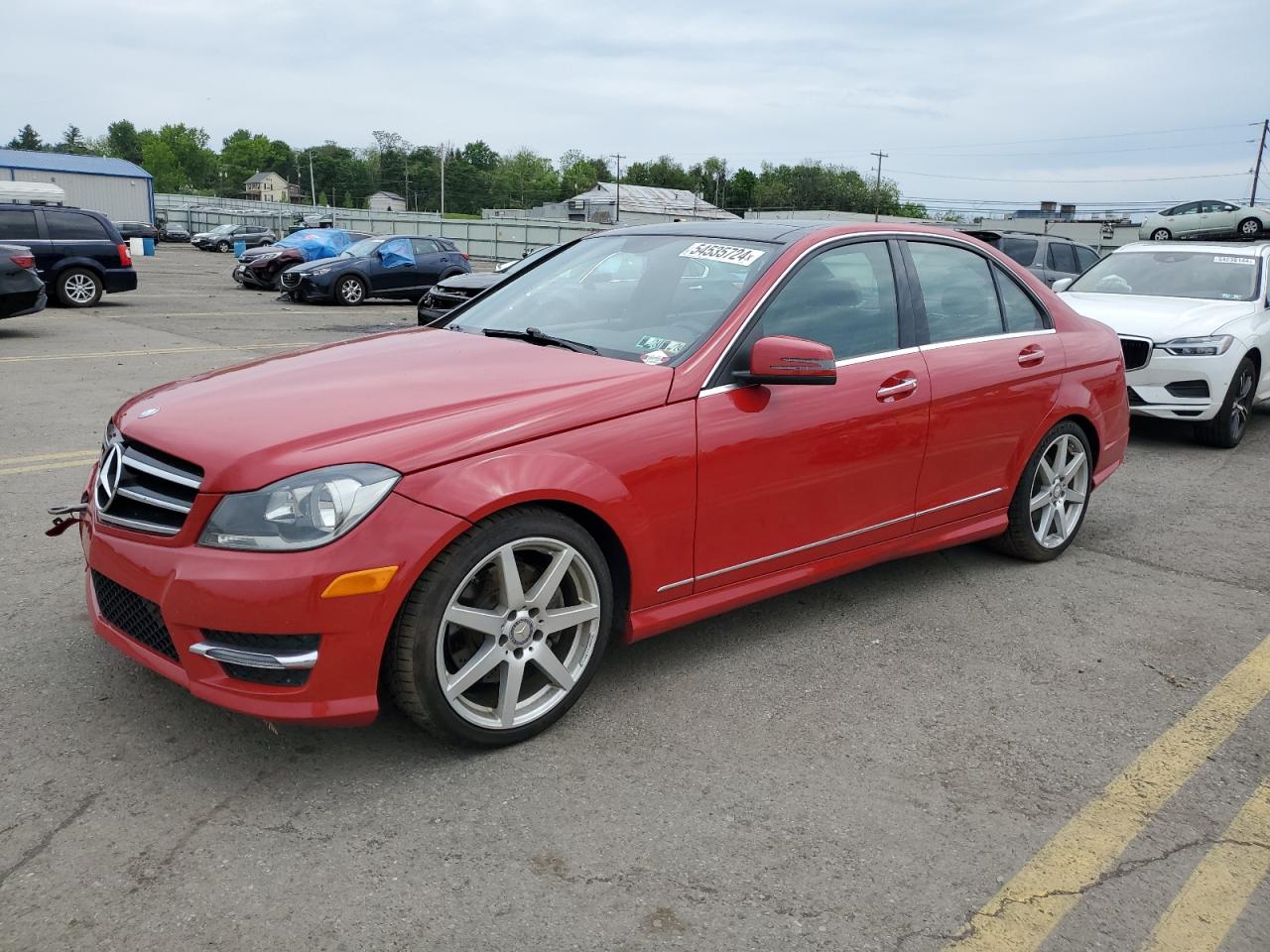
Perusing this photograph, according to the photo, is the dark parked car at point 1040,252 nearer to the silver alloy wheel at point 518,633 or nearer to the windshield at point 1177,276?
the windshield at point 1177,276

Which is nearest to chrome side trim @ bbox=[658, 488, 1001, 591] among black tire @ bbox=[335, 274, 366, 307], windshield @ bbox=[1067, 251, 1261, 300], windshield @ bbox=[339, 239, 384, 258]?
windshield @ bbox=[1067, 251, 1261, 300]

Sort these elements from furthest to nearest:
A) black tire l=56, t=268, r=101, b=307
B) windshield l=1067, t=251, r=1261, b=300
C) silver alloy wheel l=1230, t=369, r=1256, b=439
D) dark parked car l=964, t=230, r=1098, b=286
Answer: black tire l=56, t=268, r=101, b=307 → dark parked car l=964, t=230, r=1098, b=286 → windshield l=1067, t=251, r=1261, b=300 → silver alloy wheel l=1230, t=369, r=1256, b=439

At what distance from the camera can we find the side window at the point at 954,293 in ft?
14.6

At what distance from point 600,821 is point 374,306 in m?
18.5

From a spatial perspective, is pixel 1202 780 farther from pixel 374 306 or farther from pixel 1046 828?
pixel 374 306

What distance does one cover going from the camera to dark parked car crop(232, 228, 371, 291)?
2280 cm

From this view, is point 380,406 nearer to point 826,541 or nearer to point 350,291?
point 826,541

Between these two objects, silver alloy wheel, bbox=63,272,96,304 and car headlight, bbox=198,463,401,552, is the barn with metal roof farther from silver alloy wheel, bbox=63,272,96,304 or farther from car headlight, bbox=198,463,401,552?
car headlight, bbox=198,463,401,552

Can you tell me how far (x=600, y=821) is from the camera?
9.29 ft

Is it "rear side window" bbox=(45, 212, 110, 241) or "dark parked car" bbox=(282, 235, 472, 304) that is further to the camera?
"dark parked car" bbox=(282, 235, 472, 304)

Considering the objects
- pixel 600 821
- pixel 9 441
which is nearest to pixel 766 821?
pixel 600 821

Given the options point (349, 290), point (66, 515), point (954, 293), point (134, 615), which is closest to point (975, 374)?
point (954, 293)

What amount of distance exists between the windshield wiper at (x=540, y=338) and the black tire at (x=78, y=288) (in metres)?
15.1

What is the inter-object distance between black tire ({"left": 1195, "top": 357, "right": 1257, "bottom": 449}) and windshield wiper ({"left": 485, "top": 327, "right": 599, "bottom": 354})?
20.4 ft
